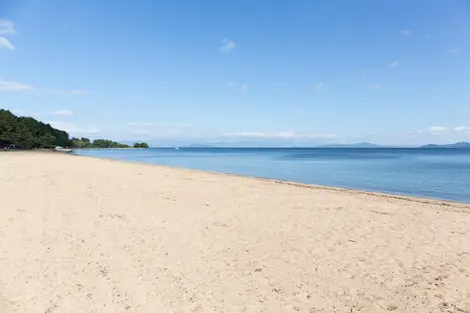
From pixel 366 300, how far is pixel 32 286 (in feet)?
18.4

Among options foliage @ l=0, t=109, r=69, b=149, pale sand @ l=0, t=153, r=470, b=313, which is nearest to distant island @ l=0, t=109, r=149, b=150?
foliage @ l=0, t=109, r=69, b=149

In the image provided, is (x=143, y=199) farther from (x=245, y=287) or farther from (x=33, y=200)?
(x=245, y=287)

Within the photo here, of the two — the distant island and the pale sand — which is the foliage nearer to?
the distant island

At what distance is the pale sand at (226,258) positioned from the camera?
526 centimetres

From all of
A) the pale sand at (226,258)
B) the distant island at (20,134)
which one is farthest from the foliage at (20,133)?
the pale sand at (226,258)

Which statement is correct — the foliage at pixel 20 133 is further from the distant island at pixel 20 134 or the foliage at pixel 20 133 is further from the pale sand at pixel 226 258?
the pale sand at pixel 226 258

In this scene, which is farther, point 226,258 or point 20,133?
point 20,133

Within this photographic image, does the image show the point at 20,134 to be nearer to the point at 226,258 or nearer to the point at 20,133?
the point at 20,133

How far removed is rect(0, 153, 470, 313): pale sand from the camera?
17.3ft

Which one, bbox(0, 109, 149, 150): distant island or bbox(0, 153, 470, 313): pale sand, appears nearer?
bbox(0, 153, 470, 313): pale sand

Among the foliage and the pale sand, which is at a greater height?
the foliage

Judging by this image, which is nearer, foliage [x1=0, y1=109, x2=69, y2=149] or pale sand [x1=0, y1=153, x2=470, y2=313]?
pale sand [x1=0, y1=153, x2=470, y2=313]

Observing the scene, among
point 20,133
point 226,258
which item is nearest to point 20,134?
point 20,133

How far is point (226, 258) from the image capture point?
7.19 metres
